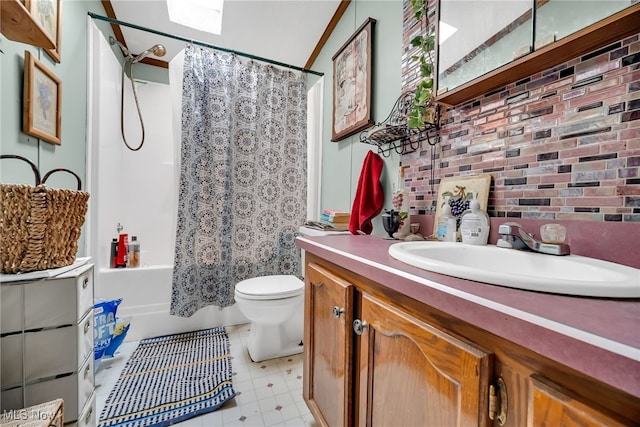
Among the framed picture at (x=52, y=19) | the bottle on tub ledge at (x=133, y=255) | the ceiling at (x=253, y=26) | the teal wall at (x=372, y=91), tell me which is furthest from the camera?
the bottle on tub ledge at (x=133, y=255)

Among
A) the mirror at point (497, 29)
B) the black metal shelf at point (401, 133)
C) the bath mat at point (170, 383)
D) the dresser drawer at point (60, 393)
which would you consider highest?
the mirror at point (497, 29)

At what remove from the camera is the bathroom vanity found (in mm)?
281

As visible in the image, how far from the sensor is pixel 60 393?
852mm

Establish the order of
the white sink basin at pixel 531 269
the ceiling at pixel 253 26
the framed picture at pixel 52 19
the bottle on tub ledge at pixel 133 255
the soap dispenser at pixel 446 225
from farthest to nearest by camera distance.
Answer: the bottle on tub ledge at pixel 133 255 < the ceiling at pixel 253 26 < the framed picture at pixel 52 19 < the soap dispenser at pixel 446 225 < the white sink basin at pixel 531 269

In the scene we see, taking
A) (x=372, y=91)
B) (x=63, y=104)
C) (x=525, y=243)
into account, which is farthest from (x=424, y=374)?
(x=63, y=104)

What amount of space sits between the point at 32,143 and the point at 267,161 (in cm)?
129

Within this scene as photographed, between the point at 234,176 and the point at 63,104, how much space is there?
0.98 m

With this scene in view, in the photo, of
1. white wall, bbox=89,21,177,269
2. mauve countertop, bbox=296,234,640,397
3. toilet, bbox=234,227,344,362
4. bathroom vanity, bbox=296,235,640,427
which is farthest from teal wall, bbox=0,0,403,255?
mauve countertop, bbox=296,234,640,397

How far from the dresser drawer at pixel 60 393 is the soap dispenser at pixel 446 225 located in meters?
1.34

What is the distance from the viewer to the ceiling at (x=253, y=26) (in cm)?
178

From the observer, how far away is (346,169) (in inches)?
72.1

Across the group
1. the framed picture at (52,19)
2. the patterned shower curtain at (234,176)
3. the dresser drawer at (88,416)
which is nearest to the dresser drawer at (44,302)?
the dresser drawer at (88,416)

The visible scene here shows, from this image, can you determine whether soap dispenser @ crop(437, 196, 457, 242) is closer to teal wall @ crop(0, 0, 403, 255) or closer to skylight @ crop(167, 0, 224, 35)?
teal wall @ crop(0, 0, 403, 255)

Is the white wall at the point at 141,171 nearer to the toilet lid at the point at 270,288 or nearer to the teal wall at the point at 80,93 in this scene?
the teal wall at the point at 80,93
